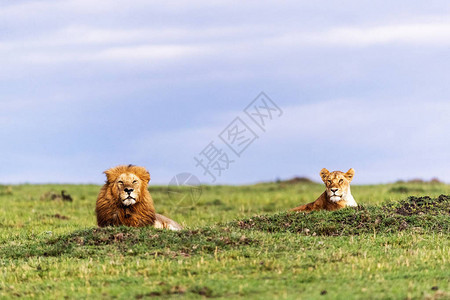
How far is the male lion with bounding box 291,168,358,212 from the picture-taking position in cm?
1725

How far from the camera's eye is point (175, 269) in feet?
38.3

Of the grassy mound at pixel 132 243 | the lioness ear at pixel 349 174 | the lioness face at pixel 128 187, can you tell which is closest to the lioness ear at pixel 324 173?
the lioness ear at pixel 349 174

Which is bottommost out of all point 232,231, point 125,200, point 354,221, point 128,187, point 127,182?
point 232,231

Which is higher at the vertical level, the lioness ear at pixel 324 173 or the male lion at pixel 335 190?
the lioness ear at pixel 324 173

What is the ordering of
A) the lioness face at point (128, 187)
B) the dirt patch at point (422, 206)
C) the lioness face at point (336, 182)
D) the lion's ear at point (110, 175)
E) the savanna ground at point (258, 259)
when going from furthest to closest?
1. the dirt patch at point (422, 206)
2. the lioness face at point (336, 182)
3. the lion's ear at point (110, 175)
4. the lioness face at point (128, 187)
5. the savanna ground at point (258, 259)

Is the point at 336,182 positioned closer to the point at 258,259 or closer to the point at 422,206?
the point at 422,206

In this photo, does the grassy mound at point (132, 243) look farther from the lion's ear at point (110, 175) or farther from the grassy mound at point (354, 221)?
the grassy mound at point (354, 221)

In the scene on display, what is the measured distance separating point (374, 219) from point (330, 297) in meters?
7.81

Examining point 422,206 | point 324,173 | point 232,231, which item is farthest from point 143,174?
point 422,206

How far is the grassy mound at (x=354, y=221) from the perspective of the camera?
53.0 feet

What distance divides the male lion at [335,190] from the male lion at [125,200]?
5001mm

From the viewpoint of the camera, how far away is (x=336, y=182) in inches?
679

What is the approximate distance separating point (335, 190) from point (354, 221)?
1145mm

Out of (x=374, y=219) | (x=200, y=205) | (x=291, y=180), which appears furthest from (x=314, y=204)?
(x=291, y=180)
